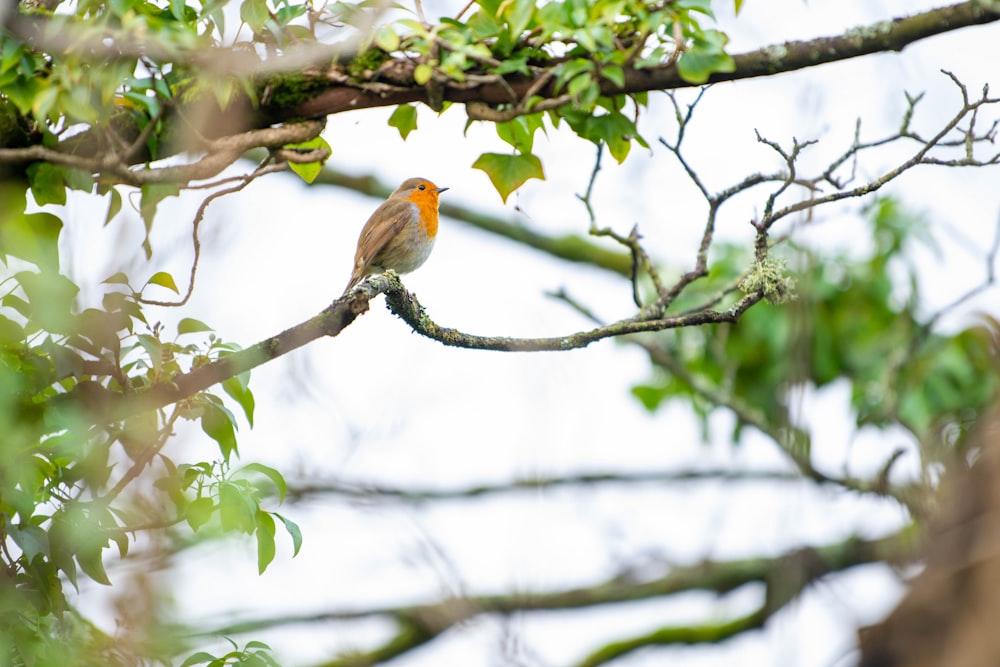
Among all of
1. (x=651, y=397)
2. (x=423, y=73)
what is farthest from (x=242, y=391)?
(x=651, y=397)

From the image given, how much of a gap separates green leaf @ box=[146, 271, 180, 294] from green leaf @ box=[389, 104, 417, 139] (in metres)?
0.86

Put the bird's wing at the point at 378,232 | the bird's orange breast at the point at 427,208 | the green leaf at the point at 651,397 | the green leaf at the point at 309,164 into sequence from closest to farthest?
the green leaf at the point at 309,164 < the bird's wing at the point at 378,232 < the bird's orange breast at the point at 427,208 < the green leaf at the point at 651,397

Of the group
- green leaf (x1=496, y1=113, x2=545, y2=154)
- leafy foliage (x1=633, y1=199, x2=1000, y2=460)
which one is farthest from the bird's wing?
green leaf (x1=496, y1=113, x2=545, y2=154)

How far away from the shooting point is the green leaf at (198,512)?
8.79 feet

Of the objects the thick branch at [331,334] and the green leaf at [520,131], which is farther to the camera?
the green leaf at [520,131]

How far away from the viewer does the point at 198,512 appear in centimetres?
269

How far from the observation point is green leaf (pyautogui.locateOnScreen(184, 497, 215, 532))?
268 cm

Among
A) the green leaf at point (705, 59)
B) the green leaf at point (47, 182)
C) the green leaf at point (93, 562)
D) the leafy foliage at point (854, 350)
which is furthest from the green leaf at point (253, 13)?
the leafy foliage at point (854, 350)

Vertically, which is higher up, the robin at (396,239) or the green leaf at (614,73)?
the robin at (396,239)

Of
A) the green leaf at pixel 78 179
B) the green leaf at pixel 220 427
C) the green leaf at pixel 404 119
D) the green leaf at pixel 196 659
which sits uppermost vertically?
the green leaf at pixel 404 119

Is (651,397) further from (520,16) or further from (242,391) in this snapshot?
(520,16)

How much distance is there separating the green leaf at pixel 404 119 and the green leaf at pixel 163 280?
2.83 ft

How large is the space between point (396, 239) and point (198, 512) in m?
3.57

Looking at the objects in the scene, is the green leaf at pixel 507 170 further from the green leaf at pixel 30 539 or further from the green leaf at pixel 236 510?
the green leaf at pixel 30 539
